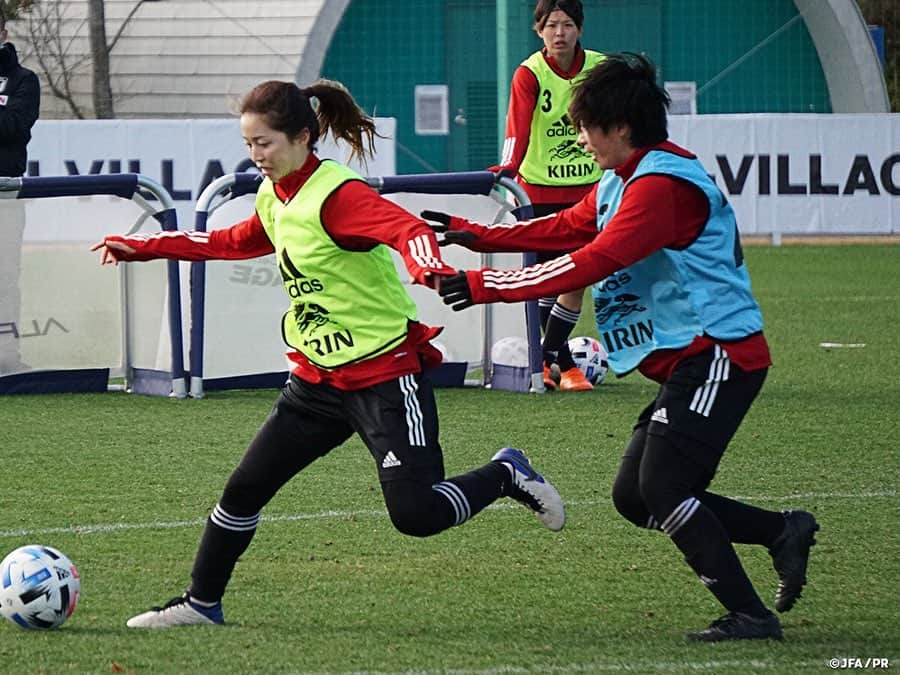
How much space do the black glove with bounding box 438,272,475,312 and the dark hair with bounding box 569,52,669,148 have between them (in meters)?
0.63

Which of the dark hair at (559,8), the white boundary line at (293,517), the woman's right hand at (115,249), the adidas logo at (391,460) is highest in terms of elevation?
the dark hair at (559,8)

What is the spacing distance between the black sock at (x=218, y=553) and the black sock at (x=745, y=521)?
1.36 metres

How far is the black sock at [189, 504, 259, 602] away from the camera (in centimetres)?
502

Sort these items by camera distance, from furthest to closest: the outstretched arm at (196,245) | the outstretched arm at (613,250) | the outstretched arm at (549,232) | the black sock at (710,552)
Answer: the outstretched arm at (196,245)
the outstretched arm at (549,232)
the black sock at (710,552)
the outstretched arm at (613,250)

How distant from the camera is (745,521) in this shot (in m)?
5.09

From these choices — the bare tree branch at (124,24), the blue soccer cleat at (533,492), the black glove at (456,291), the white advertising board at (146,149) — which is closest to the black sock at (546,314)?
the blue soccer cleat at (533,492)

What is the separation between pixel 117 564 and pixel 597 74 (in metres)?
2.37

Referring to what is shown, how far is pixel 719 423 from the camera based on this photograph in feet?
15.7

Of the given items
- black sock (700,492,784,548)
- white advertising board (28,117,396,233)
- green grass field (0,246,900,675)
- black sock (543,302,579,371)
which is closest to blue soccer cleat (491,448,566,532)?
green grass field (0,246,900,675)

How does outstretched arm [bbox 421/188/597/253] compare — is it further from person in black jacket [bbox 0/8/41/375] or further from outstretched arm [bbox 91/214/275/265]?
person in black jacket [bbox 0/8/41/375]

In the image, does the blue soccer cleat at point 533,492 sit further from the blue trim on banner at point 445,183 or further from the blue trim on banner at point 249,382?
the blue trim on banner at point 249,382

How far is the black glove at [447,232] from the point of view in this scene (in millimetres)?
4855

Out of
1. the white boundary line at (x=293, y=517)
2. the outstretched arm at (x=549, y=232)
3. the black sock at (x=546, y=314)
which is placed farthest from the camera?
the black sock at (x=546, y=314)

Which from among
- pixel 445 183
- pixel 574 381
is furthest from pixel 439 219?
pixel 574 381
